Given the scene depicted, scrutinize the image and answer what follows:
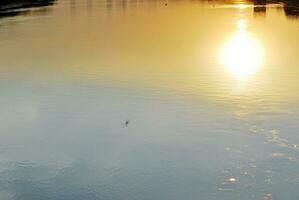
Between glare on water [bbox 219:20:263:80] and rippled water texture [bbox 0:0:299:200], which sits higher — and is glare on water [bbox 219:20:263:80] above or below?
below

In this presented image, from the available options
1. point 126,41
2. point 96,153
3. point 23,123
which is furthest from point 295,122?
point 126,41

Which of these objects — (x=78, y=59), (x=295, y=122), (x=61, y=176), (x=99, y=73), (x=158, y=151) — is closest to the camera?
(x=61, y=176)

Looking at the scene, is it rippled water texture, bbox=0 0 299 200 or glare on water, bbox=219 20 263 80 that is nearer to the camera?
rippled water texture, bbox=0 0 299 200

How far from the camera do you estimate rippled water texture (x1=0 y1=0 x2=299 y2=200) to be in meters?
13.1

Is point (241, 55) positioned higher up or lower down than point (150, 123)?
lower down

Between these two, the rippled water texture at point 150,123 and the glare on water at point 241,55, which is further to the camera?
the glare on water at point 241,55

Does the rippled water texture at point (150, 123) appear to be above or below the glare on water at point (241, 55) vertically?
above

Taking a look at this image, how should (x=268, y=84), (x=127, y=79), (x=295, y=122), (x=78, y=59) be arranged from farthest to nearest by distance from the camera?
(x=78, y=59)
(x=127, y=79)
(x=268, y=84)
(x=295, y=122)

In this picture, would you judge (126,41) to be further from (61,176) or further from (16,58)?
(61,176)

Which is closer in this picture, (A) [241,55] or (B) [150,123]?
(B) [150,123]

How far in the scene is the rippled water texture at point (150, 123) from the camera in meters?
13.1

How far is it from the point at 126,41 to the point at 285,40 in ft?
43.1

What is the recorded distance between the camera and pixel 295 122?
58.2 feet

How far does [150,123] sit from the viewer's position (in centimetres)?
1830
